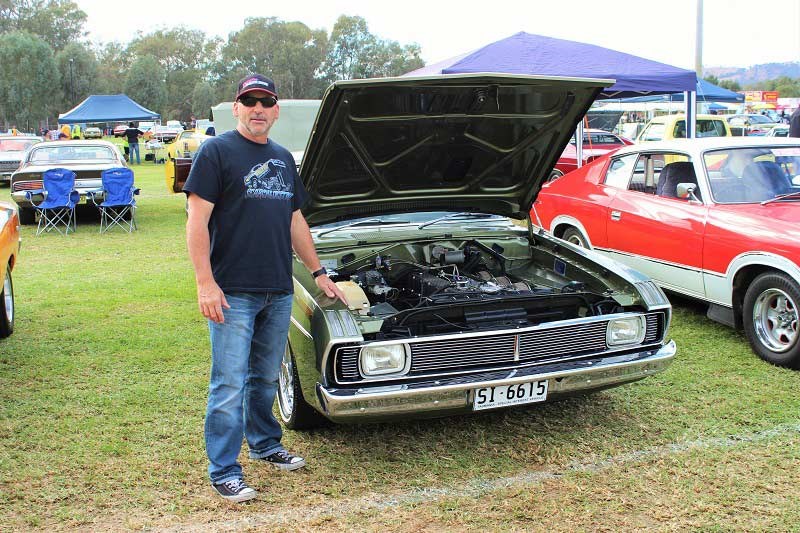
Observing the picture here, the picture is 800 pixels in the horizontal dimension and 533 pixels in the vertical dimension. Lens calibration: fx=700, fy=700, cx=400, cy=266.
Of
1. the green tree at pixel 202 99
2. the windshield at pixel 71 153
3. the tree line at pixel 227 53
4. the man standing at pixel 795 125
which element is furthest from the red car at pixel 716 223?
the green tree at pixel 202 99

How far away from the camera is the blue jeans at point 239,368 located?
3.17 m

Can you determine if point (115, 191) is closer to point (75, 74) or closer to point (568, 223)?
point (568, 223)

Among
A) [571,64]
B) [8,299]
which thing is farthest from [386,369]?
[571,64]

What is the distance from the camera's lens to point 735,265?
5.19m

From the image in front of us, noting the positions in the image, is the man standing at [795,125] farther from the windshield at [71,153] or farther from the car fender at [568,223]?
the windshield at [71,153]

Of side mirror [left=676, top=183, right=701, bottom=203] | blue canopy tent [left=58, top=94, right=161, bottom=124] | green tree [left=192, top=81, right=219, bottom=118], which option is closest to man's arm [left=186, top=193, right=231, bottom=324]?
side mirror [left=676, top=183, right=701, bottom=203]

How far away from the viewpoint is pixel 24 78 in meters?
57.3

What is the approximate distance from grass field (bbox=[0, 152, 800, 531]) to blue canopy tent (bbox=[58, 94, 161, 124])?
924 inches

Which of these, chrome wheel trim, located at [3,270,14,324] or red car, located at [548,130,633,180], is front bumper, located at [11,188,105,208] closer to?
chrome wheel trim, located at [3,270,14,324]

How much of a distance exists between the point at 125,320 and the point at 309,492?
370 cm

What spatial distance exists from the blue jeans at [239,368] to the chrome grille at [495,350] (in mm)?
376

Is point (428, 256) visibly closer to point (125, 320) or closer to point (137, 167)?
point (125, 320)

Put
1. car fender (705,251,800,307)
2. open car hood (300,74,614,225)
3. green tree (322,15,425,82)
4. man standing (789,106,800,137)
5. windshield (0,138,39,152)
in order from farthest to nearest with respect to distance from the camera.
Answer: green tree (322,15,425,82)
windshield (0,138,39,152)
man standing (789,106,800,137)
car fender (705,251,800,307)
open car hood (300,74,614,225)

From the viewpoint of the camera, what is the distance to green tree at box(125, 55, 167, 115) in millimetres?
70688
